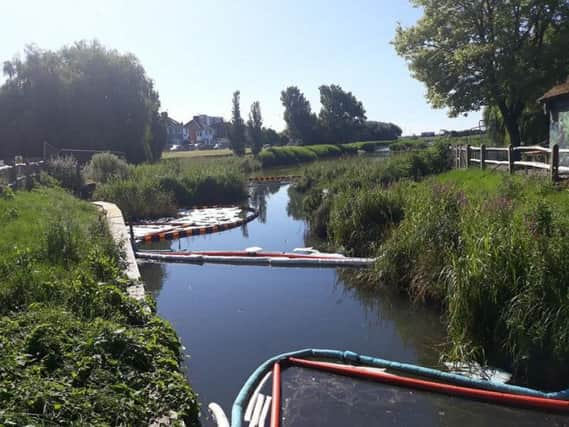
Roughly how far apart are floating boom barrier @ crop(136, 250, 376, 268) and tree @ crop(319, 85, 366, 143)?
65.8 meters

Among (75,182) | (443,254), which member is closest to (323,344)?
(443,254)

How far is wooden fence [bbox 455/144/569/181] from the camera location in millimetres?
11946

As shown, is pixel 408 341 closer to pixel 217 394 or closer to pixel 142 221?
pixel 217 394

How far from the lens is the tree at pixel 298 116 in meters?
74.8

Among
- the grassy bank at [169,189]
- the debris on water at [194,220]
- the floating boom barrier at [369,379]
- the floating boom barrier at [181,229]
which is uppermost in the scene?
the grassy bank at [169,189]

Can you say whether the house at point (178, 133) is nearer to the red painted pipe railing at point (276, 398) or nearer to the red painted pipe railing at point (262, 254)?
the red painted pipe railing at point (262, 254)

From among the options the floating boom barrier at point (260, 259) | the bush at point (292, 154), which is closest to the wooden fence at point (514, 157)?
the floating boom barrier at point (260, 259)

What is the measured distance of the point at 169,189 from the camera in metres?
21.9

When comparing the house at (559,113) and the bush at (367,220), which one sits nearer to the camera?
the bush at (367,220)

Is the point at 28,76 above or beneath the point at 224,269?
above

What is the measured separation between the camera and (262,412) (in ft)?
16.1

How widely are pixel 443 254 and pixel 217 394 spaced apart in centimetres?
399

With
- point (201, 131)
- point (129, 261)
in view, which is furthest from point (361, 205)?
point (201, 131)

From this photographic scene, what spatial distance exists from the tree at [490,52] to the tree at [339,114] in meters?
46.8
